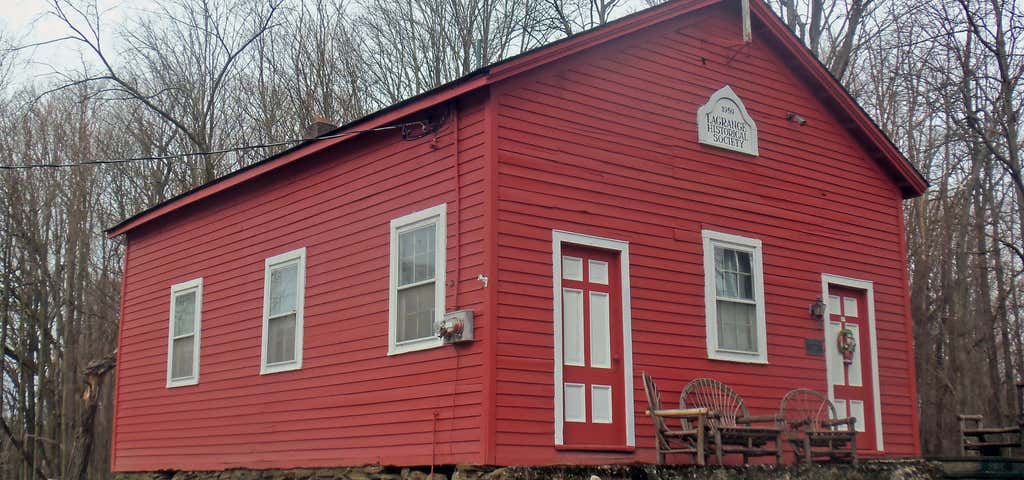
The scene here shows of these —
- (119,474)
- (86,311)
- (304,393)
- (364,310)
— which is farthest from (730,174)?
(86,311)

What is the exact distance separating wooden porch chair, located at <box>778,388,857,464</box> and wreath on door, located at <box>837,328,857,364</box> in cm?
78

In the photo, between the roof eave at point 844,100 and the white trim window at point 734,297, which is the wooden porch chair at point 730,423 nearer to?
the white trim window at point 734,297

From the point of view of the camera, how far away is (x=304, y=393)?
13.8 metres

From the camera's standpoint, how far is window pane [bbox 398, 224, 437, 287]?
12.0 meters

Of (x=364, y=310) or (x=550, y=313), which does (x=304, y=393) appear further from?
(x=550, y=313)

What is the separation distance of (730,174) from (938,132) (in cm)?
1759

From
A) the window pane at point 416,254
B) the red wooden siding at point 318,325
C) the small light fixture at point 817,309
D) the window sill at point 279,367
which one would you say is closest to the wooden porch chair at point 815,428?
the small light fixture at point 817,309

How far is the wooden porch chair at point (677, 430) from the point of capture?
11.0 metres

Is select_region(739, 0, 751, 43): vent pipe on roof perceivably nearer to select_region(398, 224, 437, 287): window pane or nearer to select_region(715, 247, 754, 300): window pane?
select_region(715, 247, 754, 300): window pane

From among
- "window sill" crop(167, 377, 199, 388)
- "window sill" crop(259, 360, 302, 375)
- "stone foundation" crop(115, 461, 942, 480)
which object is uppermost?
"window sill" crop(259, 360, 302, 375)

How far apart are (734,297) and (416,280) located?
13.0 feet

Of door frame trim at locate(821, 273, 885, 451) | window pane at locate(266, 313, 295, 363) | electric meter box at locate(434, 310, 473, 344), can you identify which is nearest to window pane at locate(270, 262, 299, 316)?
window pane at locate(266, 313, 295, 363)

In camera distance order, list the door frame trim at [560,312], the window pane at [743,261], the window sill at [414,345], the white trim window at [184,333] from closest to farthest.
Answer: the door frame trim at [560,312], the window sill at [414,345], the window pane at [743,261], the white trim window at [184,333]

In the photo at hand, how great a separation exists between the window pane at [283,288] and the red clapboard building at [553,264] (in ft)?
0.12
